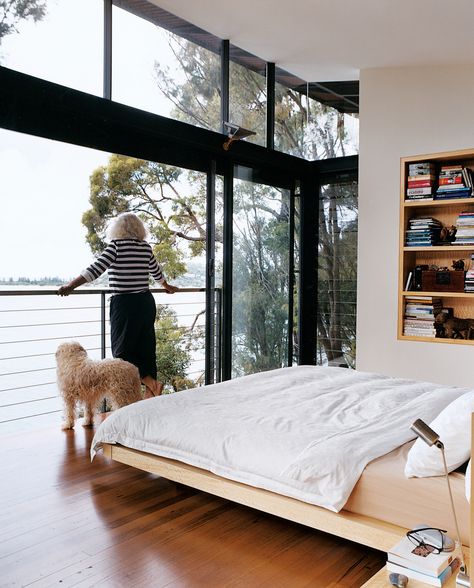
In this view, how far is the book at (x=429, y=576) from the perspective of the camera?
4.83 ft

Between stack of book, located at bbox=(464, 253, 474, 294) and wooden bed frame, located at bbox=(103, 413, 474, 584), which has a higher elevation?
stack of book, located at bbox=(464, 253, 474, 294)

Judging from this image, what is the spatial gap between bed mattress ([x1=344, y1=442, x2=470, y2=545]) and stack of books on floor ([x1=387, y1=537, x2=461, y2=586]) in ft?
0.79

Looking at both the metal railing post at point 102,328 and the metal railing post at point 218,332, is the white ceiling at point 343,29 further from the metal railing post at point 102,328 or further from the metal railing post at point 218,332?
the metal railing post at point 102,328

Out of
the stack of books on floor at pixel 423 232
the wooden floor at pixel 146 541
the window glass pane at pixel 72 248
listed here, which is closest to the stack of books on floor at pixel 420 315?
the stack of books on floor at pixel 423 232

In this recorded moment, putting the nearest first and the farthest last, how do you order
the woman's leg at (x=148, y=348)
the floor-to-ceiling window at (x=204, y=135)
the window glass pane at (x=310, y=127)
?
the floor-to-ceiling window at (x=204, y=135) → the woman's leg at (x=148, y=348) → the window glass pane at (x=310, y=127)

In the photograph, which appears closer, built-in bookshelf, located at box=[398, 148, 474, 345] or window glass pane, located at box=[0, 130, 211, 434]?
window glass pane, located at box=[0, 130, 211, 434]

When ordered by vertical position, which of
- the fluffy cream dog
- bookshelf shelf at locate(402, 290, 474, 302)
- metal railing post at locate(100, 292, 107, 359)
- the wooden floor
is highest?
bookshelf shelf at locate(402, 290, 474, 302)

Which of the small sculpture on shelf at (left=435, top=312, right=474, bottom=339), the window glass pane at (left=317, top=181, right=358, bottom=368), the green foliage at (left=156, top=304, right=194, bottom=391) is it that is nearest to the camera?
the small sculpture on shelf at (left=435, top=312, right=474, bottom=339)

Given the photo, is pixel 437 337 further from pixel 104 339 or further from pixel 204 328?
pixel 104 339

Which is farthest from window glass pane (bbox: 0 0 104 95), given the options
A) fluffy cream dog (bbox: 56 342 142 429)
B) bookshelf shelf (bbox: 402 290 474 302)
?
bookshelf shelf (bbox: 402 290 474 302)

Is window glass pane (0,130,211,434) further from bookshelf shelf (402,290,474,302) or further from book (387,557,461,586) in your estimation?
book (387,557,461,586)

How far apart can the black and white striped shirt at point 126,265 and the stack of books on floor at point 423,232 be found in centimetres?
209

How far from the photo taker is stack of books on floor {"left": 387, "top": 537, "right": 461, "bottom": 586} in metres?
1.48

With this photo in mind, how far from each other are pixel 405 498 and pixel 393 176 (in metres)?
3.24
